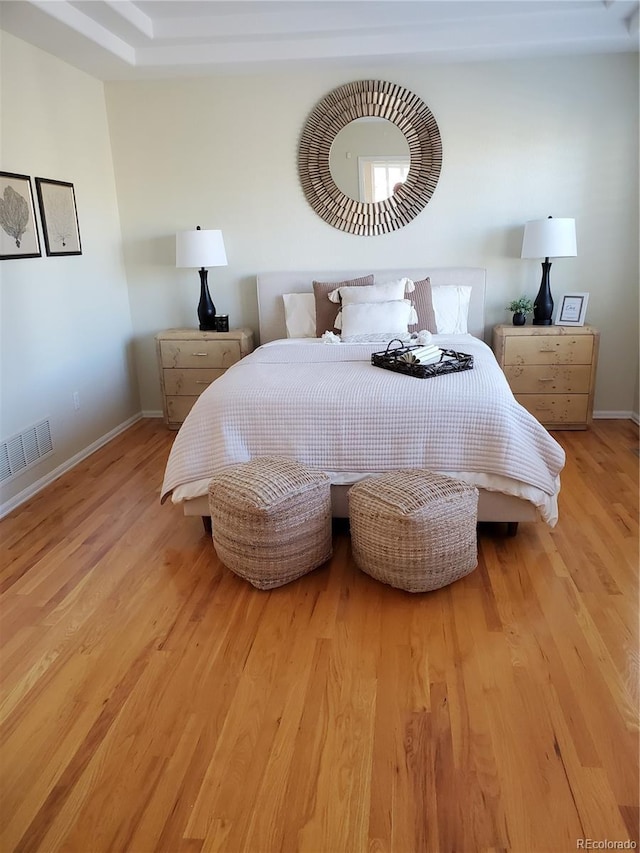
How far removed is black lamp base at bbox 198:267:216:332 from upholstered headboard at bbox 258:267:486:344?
36cm

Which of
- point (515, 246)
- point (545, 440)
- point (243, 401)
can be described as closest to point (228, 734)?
point (243, 401)

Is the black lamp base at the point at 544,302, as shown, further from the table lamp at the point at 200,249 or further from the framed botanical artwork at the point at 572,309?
the table lamp at the point at 200,249

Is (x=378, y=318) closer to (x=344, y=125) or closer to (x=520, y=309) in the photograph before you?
(x=520, y=309)

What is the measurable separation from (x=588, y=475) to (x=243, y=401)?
Answer: 2.07 metres

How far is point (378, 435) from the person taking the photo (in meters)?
2.69

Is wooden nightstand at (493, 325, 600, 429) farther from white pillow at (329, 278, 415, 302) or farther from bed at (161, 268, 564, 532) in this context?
Answer: bed at (161, 268, 564, 532)

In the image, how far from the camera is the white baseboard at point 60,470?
3.33m

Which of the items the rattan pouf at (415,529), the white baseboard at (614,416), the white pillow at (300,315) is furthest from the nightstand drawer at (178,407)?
the white baseboard at (614,416)

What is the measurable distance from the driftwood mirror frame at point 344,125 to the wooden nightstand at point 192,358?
1135 mm

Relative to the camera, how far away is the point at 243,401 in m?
2.80

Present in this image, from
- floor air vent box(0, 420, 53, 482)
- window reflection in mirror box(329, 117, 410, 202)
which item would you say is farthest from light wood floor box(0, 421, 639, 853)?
window reflection in mirror box(329, 117, 410, 202)

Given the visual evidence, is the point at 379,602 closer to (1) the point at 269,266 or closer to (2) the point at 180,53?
(1) the point at 269,266

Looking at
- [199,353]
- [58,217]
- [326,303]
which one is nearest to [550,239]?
[326,303]

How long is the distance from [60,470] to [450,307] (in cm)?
280
